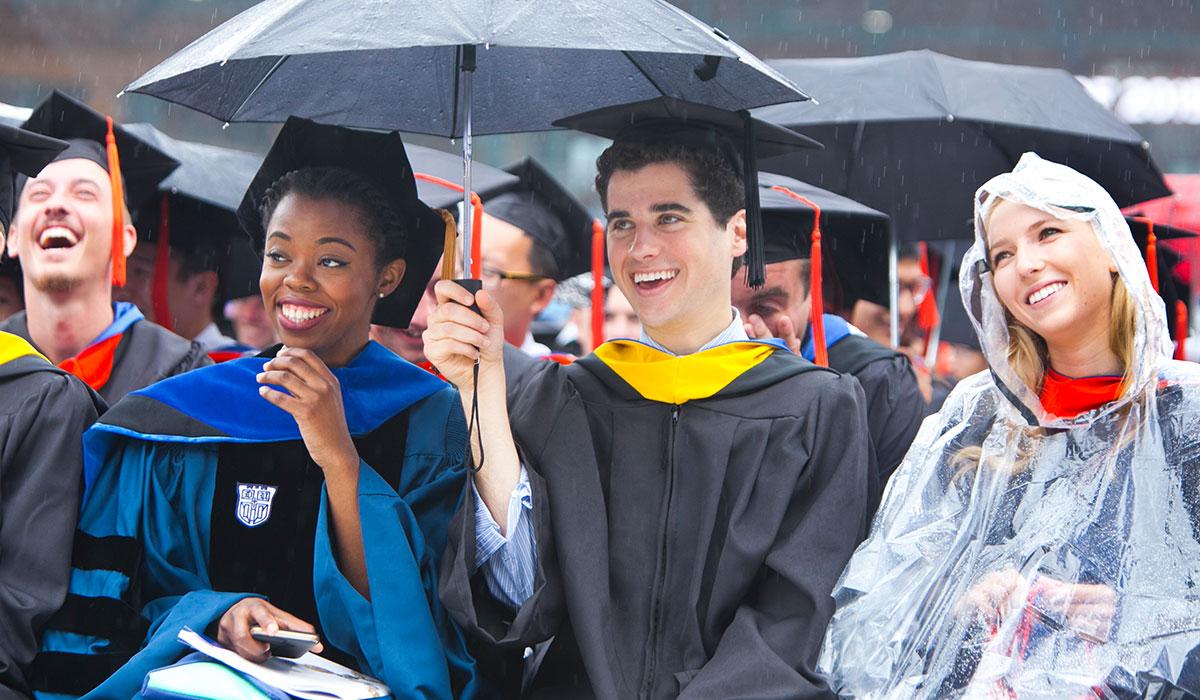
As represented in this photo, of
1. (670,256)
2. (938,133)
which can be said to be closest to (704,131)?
(670,256)

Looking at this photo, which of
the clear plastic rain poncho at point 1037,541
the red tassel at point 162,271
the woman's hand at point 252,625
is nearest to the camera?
the clear plastic rain poncho at point 1037,541

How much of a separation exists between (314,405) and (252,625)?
538 mm

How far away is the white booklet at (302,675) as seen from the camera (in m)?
3.13

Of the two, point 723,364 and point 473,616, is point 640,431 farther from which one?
point 473,616

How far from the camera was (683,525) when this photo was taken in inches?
135

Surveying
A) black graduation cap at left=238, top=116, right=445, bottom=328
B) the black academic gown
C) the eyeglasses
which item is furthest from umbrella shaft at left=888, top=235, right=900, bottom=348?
black graduation cap at left=238, top=116, right=445, bottom=328

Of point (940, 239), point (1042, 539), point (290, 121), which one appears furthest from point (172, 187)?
point (1042, 539)

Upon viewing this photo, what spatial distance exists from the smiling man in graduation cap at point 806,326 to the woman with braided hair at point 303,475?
1327mm

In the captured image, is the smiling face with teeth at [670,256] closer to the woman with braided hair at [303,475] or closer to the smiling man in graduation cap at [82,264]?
the woman with braided hair at [303,475]

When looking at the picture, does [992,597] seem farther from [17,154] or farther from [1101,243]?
[17,154]

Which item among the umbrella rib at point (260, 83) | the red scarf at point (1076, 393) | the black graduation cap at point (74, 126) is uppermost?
the umbrella rib at point (260, 83)

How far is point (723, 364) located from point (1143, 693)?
1246 mm

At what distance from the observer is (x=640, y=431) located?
3.55 m

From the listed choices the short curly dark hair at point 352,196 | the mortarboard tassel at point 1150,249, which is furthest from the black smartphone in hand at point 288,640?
the mortarboard tassel at point 1150,249
